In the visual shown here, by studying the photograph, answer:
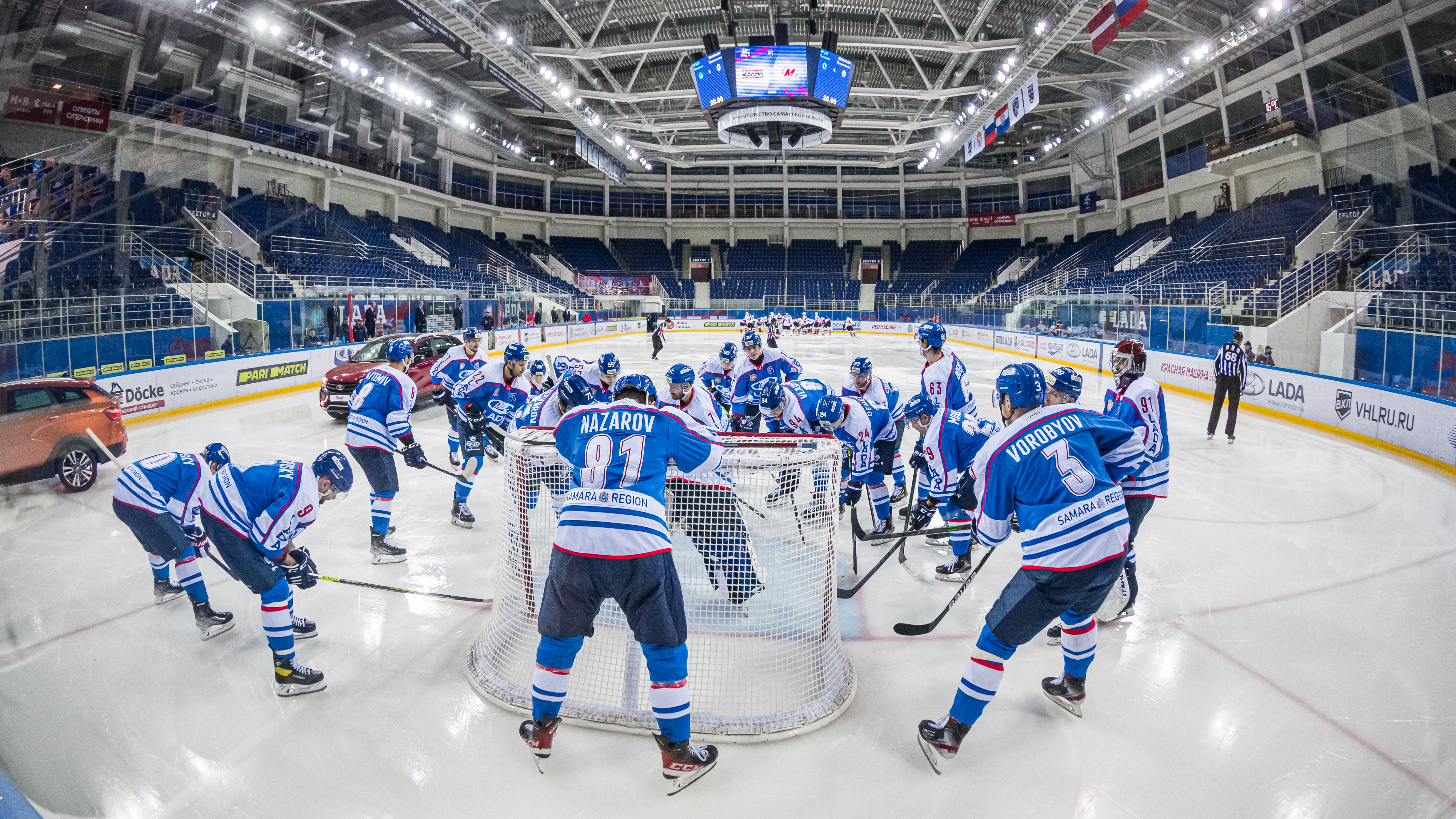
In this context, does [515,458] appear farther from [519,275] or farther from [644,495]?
[519,275]

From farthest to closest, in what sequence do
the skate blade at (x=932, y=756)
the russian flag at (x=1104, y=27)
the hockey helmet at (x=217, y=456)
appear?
the russian flag at (x=1104, y=27), the hockey helmet at (x=217, y=456), the skate blade at (x=932, y=756)

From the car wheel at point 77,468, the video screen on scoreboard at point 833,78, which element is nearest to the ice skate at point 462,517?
the car wheel at point 77,468

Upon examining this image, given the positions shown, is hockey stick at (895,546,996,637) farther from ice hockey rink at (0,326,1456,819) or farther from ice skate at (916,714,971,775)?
ice skate at (916,714,971,775)

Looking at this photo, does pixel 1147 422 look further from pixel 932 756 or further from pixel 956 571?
pixel 932 756

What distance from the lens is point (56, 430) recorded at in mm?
5883

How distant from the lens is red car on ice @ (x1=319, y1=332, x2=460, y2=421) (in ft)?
35.2

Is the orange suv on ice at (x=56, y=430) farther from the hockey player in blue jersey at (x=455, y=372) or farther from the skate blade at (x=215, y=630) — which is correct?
the hockey player in blue jersey at (x=455, y=372)

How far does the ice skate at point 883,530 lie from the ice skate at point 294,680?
3.85m

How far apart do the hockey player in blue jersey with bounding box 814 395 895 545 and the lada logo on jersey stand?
9046mm

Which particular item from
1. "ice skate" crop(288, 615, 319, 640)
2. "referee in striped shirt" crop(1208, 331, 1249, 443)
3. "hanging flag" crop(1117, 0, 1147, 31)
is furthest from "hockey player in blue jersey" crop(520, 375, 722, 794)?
"hanging flag" crop(1117, 0, 1147, 31)

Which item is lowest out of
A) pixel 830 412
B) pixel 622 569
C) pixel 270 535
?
pixel 270 535

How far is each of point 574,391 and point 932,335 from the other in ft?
10.8

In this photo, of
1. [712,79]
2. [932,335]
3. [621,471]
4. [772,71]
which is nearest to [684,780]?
[621,471]

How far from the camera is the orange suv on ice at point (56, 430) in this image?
361 cm
